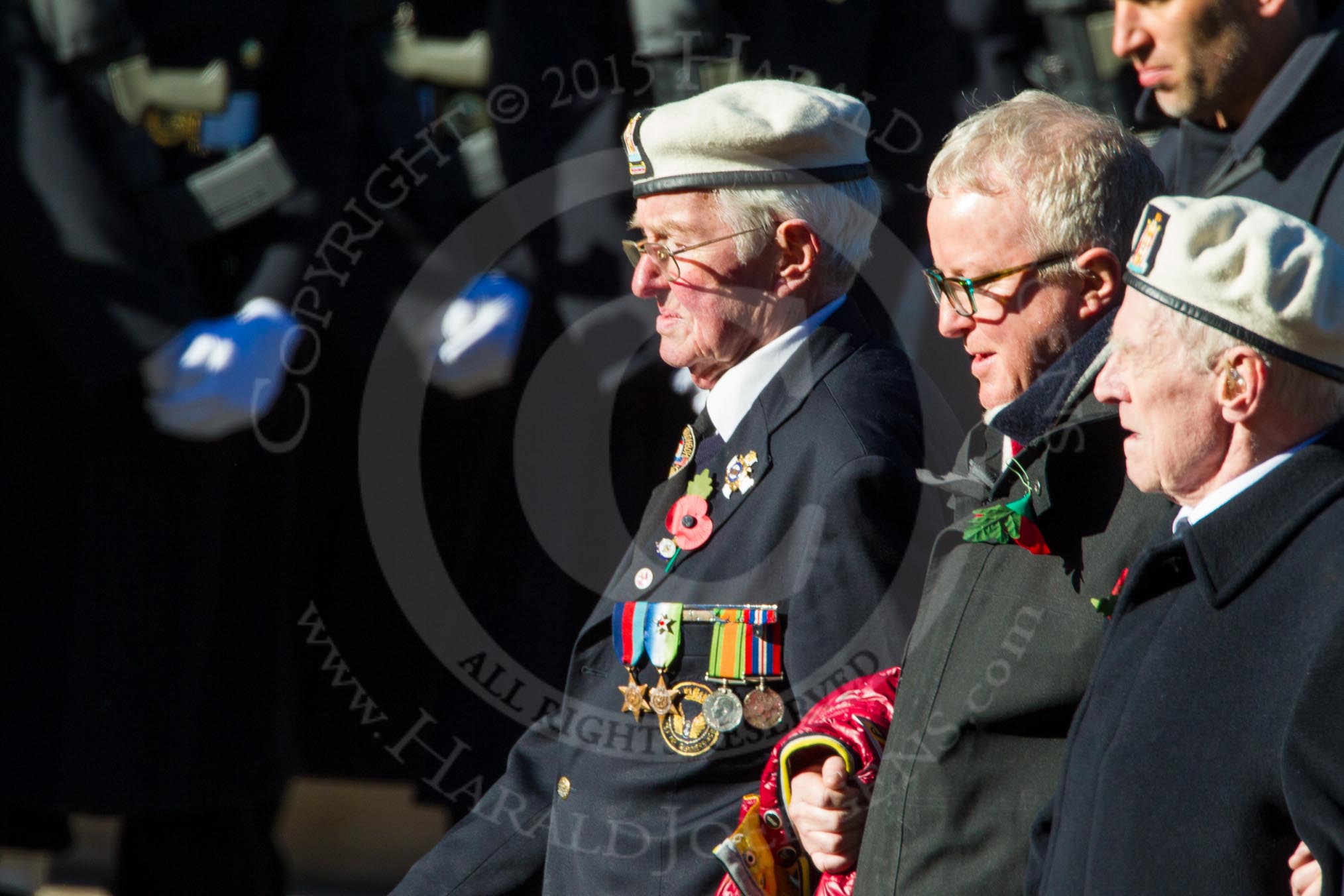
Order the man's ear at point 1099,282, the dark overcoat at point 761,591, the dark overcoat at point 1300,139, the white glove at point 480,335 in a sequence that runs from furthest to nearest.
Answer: the white glove at point 480,335 → the dark overcoat at point 1300,139 → the dark overcoat at point 761,591 → the man's ear at point 1099,282

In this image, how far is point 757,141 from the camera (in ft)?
7.41

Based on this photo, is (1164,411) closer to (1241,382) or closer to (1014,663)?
(1241,382)

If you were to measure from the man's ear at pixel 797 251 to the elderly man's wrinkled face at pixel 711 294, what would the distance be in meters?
0.02

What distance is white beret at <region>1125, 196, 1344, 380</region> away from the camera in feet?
4.92

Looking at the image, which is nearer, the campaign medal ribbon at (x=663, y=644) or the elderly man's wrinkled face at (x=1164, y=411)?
the elderly man's wrinkled face at (x=1164, y=411)

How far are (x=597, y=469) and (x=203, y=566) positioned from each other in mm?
854

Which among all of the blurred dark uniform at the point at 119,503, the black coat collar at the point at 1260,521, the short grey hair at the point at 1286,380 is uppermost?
the short grey hair at the point at 1286,380

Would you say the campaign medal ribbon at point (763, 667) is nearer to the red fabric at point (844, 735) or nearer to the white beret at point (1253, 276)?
the red fabric at point (844, 735)

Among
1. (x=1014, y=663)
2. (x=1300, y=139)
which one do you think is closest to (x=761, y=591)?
(x=1014, y=663)

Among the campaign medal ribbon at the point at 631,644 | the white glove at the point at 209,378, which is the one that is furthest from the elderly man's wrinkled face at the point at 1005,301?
the white glove at the point at 209,378

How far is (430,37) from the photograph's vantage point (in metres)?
4.20

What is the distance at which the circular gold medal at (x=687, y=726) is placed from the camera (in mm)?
2119

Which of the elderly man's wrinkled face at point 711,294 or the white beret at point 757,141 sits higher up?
the white beret at point 757,141

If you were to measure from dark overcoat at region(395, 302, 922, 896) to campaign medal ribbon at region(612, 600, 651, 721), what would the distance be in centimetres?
2
